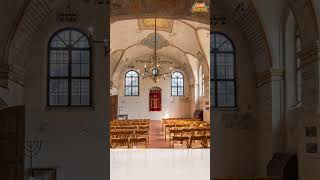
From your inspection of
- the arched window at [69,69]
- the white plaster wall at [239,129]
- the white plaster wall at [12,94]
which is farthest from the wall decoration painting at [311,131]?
the white plaster wall at [12,94]

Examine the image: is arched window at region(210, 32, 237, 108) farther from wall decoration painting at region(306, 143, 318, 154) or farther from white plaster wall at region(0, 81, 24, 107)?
white plaster wall at region(0, 81, 24, 107)

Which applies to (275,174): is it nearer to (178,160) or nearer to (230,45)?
(230,45)

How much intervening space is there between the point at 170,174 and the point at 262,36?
17.2 ft

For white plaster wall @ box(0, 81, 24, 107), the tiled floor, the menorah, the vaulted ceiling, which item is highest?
the vaulted ceiling

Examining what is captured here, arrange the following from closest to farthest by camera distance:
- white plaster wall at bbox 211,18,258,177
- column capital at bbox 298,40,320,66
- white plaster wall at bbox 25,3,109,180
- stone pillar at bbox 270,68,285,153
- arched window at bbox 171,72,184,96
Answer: column capital at bbox 298,40,320,66, stone pillar at bbox 270,68,285,153, white plaster wall at bbox 25,3,109,180, white plaster wall at bbox 211,18,258,177, arched window at bbox 171,72,184,96

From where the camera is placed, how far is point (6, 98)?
10.1 m

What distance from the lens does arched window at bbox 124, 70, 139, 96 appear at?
39750 millimetres

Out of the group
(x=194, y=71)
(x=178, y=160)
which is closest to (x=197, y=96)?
(x=194, y=71)

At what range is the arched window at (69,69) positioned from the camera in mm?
12133

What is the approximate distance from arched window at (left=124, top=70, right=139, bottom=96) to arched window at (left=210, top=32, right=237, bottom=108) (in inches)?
1073

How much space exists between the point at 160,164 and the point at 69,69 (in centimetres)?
519

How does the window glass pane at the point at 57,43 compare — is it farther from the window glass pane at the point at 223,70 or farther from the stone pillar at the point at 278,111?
the stone pillar at the point at 278,111

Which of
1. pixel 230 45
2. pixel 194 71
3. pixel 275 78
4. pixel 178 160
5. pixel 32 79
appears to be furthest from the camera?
pixel 194 71

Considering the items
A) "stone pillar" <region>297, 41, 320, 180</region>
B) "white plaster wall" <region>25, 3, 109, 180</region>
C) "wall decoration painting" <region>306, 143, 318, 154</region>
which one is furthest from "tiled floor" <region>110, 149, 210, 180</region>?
"wall decoration painting" <region>306, 143, 318, 154</region>
